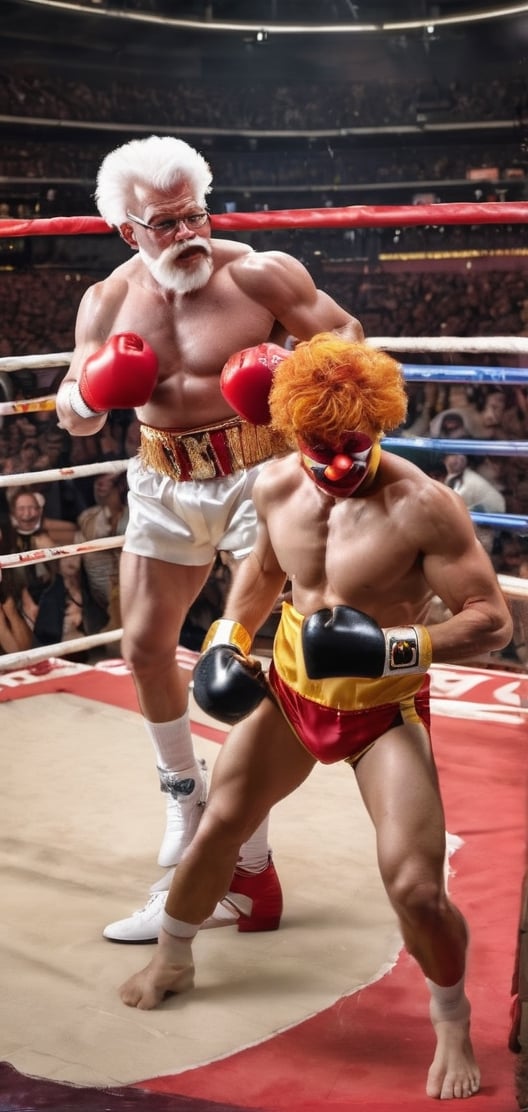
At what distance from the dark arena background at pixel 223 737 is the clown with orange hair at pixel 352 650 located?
14cm

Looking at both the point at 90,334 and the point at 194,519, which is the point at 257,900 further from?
the point at 90,334

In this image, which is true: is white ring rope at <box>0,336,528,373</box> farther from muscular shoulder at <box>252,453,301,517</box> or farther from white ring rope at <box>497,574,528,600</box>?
muscular shoulder at <box>252,453,301,517</box>

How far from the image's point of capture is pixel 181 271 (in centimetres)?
212

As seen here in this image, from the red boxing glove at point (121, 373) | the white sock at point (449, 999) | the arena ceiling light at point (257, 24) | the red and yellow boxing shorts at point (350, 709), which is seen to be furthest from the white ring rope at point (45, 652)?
the arena ceiling light at point (257, 24)

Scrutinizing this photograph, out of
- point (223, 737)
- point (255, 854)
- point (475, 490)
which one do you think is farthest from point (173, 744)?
point (475, 490)

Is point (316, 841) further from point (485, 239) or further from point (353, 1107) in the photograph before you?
point (485, 239)

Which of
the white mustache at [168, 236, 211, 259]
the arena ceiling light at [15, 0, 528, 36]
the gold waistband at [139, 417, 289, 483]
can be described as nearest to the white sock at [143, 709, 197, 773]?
the gold waistband at [139, 417, 289, 483]

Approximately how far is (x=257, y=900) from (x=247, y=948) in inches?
3.3

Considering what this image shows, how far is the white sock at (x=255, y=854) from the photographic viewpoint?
2072mm

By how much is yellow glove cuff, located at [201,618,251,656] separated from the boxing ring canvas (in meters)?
0.55

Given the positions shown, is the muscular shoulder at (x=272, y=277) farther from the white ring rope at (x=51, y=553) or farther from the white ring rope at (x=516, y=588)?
the white ring rope at (x=51, y=553)

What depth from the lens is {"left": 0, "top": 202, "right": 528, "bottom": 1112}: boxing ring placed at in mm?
1593

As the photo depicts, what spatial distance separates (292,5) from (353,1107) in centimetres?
897

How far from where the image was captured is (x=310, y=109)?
31.2 ft
